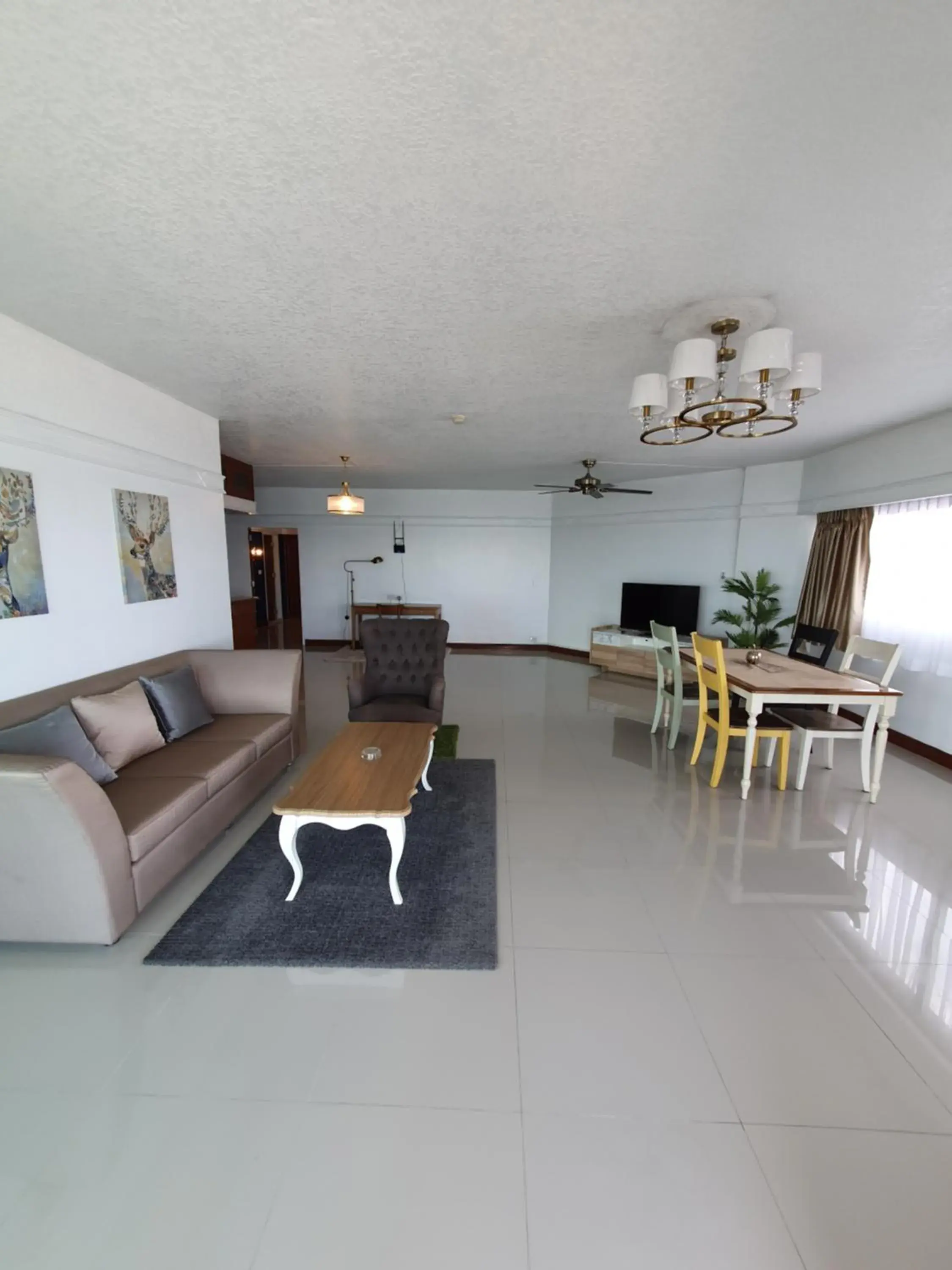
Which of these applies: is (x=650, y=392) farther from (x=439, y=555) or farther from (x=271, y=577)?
(x=271, y=577)

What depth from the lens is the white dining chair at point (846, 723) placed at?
11.0 feet

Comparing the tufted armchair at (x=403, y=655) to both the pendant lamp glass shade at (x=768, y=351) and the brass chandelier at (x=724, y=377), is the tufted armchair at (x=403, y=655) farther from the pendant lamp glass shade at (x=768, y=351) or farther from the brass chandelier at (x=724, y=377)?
the pendant lamp glass shade at (x=768, y=351)

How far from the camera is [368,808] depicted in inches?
85.2

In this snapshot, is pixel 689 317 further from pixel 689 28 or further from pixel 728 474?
pixel 728 474

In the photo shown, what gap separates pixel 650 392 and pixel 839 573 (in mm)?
3845

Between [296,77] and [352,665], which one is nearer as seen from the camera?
[296,77]

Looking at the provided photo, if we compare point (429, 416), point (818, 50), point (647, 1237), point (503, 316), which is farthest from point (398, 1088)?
point (429, 416)

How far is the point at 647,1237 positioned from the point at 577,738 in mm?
3371

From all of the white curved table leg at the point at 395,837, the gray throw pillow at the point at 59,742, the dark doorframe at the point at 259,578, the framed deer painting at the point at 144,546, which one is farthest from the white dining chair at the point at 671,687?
the dark doorframe at the point at 259,578

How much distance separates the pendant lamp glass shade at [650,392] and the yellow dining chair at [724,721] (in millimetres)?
1687

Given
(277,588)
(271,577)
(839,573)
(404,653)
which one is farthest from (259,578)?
(839,573)

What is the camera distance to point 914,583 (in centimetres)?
421

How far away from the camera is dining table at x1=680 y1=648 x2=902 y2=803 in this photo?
319 centimetres

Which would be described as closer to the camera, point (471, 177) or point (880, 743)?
point (471, 177)
